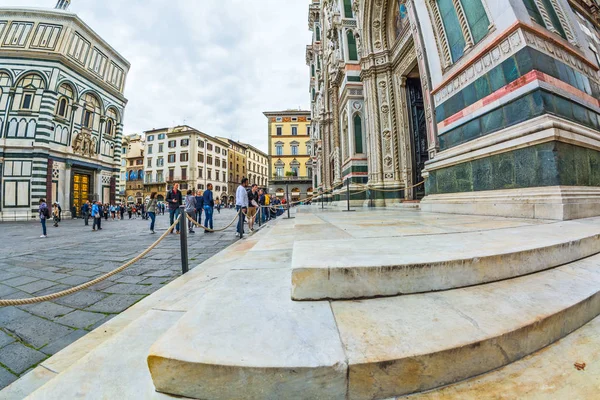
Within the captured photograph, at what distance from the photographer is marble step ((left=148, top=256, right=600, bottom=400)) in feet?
2.41

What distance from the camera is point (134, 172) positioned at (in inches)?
1812

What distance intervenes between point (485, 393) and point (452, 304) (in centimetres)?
37

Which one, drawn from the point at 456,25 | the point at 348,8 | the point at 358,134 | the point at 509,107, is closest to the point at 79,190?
the point at 358,134

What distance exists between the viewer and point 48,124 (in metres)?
16.0

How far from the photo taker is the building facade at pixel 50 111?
15406 mm

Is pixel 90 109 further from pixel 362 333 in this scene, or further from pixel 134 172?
pixel 134 172

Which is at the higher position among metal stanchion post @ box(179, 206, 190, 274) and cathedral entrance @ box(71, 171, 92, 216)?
cathedral entrance @ box(71, 171, 92, 216)

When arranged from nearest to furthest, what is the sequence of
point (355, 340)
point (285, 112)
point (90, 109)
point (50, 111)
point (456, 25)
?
point (355, 340)
point (456, 25)
point (50, 111)
point (90, 109)
point (285, 112)

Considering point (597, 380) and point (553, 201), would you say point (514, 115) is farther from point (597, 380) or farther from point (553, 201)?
point (597, 380)

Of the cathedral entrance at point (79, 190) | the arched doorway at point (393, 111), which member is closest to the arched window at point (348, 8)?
the arched doorway at point (393, 111)

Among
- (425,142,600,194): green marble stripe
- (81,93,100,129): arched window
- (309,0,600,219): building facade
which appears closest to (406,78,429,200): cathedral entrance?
(309,0,600,219): building facade

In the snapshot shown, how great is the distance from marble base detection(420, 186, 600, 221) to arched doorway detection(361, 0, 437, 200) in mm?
4805

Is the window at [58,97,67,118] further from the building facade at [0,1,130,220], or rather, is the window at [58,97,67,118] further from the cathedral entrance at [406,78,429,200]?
the cathedral entrance at [406,78,429,200]

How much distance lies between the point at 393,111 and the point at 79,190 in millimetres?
23029
